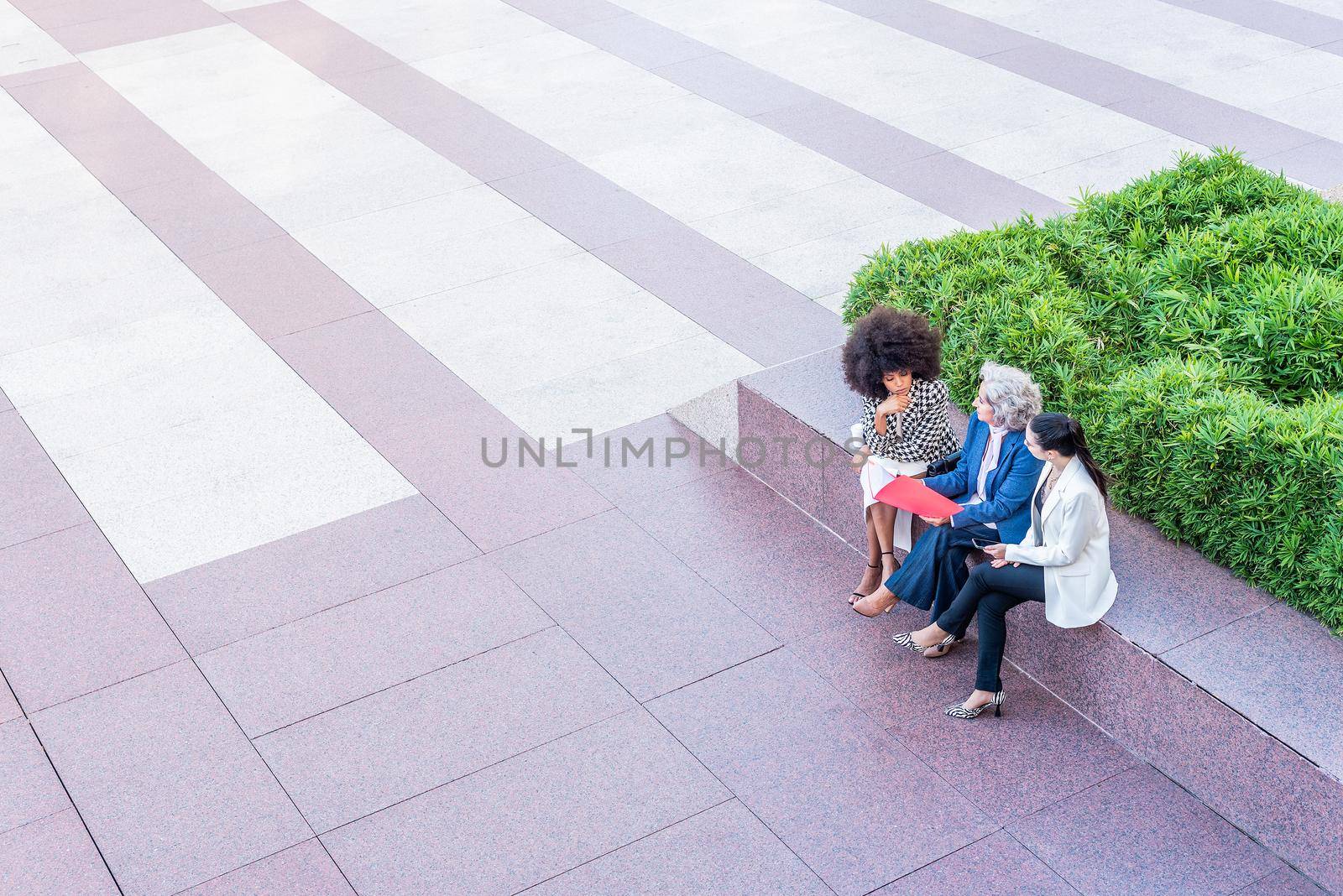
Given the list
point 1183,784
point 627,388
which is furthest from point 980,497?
point 627,388

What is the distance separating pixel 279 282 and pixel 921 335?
208 inches

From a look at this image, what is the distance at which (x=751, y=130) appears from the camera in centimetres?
1175

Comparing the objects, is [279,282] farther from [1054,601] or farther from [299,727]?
[1054,601]

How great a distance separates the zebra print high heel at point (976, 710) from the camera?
5.76 m

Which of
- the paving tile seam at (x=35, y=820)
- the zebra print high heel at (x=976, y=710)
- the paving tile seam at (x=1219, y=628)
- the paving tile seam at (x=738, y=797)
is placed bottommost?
the paving tile seam at (x=35, y=820)

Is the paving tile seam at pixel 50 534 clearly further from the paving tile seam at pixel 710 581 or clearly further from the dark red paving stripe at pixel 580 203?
the dark red paving stripe at pixel 580 203

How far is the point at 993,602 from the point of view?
5602 mm

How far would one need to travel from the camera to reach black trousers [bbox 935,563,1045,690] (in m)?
5.46

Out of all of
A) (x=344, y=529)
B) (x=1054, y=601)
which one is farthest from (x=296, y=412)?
(x=1054, y=601)

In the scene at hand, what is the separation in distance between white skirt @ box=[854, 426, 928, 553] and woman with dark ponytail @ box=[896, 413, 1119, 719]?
2.13 feet

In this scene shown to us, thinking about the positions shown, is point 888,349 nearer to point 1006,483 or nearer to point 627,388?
point 1006,483

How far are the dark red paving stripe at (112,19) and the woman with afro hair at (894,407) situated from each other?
37.4ft

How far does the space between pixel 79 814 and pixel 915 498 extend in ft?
11.9

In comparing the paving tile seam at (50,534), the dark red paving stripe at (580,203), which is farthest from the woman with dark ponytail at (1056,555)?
the paving tile seam at (50,534)
